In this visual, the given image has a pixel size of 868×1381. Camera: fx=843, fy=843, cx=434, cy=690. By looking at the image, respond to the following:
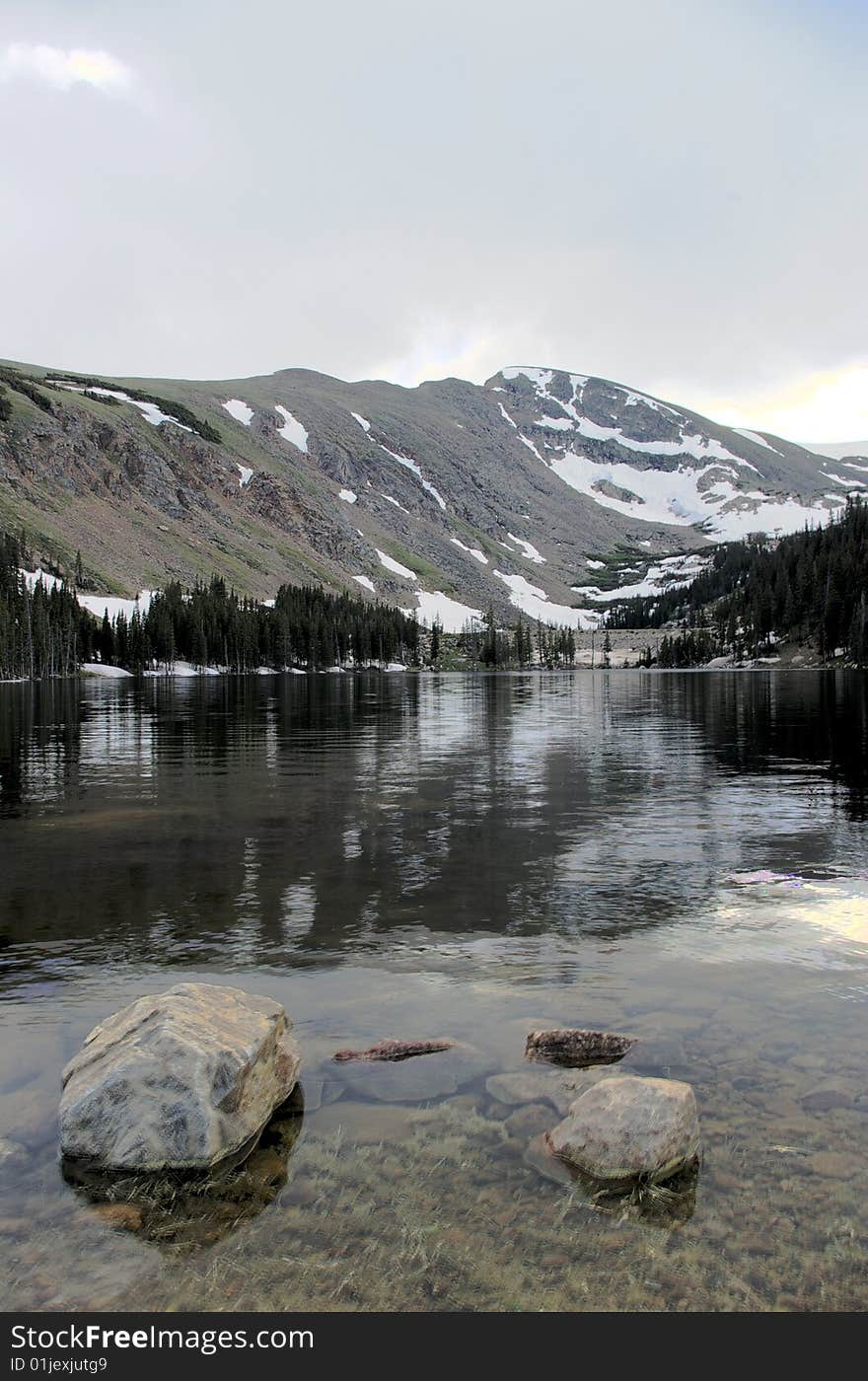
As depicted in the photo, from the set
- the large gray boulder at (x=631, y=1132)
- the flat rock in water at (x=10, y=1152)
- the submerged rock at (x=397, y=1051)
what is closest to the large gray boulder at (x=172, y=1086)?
the flat rock in water at (x=10, y=1152)

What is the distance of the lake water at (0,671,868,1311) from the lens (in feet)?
23.4

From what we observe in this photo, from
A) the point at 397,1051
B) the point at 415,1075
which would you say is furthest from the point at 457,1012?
the point at 415,1075

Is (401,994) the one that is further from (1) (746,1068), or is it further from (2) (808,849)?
(2) (808,849)

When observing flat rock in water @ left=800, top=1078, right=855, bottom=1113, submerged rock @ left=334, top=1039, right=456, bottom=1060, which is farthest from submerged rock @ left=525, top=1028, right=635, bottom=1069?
flat rock in water @ left=800, top=1078, right=855, bottom=1113

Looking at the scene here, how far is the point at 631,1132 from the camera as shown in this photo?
27.7 ft

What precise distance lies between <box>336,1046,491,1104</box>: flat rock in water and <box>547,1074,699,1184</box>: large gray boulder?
5.33ft

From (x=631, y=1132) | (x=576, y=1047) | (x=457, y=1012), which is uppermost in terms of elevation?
(x=631, y=1132)

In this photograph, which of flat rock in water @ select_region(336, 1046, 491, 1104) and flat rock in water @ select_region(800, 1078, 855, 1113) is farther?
flat rock in water @ select_region(336, 1046, 491, 1104)

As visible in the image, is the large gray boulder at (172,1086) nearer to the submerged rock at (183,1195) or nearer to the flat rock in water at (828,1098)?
the submerged rock at (183,1195)

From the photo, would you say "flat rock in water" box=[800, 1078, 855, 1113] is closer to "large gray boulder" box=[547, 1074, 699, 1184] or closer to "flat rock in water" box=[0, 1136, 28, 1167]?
"large gray boulder" box=[547, 1074, 699, 1184]

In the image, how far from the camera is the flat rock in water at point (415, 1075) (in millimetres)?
9844

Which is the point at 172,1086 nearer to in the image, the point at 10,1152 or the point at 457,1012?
the point at 10,1152

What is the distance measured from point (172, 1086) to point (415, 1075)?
2.96m

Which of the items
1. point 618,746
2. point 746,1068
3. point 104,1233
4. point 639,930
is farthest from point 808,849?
point 618,746
